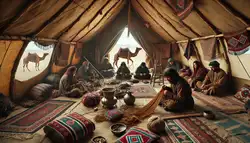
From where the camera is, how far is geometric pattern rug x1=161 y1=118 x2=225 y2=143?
2461mm

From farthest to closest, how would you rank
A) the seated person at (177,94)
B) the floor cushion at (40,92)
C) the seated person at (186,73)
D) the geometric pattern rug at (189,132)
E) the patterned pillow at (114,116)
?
the seated person at (186,73) → the floor cushion at (40,92) → the seated person at (177,94) → the patterned pillow at (114,116) → the geometric pattern rug at (189,132)

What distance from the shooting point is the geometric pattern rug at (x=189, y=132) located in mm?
2461

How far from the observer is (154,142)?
2.35 m

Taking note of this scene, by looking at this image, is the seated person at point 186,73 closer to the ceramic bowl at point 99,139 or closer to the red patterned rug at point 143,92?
the red patterned rug at point 143,92

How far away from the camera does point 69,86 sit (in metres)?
5.04

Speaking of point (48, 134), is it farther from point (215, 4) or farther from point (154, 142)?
point (215, 4)

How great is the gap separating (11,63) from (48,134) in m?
2.49

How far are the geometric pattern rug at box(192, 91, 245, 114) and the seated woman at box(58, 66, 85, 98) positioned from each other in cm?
373

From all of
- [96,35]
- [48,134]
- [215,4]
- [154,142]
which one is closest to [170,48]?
[96,35]

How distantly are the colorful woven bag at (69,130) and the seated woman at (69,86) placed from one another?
6.86 ft

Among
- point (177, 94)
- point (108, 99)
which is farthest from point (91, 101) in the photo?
point (177, 94)

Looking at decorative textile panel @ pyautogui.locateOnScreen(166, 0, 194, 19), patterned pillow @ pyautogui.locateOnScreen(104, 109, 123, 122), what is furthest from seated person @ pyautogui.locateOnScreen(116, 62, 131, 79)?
patterned pillow @ pyautogui.locateOnScreen(104, 109, 123, 122)

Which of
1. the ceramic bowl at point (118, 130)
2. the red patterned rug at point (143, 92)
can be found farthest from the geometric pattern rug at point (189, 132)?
the red patterned rug at point (143, 92)

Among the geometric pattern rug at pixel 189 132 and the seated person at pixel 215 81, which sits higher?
the seated person at pixel 215 81
